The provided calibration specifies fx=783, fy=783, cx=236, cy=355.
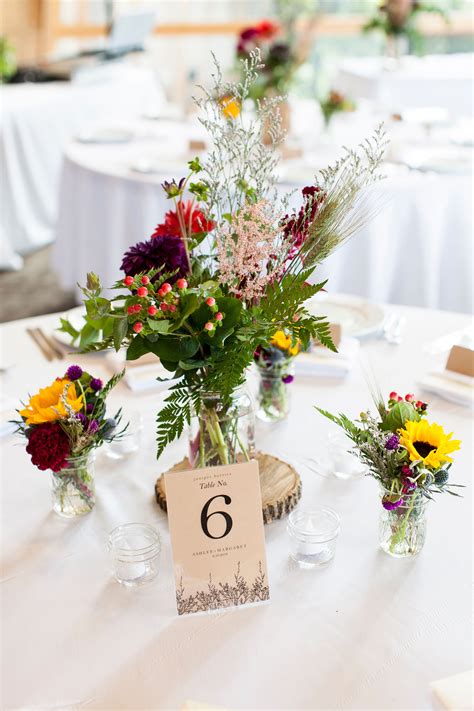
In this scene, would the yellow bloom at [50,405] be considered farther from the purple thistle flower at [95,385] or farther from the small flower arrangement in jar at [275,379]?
the small flower arrangement in jar at [275,379]

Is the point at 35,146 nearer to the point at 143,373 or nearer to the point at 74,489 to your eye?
the point at 143,373

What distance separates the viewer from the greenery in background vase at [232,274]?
86 cm

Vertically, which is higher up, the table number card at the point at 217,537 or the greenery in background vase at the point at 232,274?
the greenery in background vase at the point at 232,274

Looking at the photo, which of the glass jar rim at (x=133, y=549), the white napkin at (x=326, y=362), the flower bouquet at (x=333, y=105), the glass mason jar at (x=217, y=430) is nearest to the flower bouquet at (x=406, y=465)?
the glass mason jar at (x=217, y=430)

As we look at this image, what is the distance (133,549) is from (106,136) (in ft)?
8.73

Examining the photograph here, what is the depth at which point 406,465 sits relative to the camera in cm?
93

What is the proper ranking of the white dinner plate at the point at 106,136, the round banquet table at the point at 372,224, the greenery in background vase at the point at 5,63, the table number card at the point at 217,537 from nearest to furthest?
the table number card at the point at 217,537
the round banquet table at the point at 372,224
the white dinner plate at the point at 106,136
the greenery in background vase at the point at 5,63

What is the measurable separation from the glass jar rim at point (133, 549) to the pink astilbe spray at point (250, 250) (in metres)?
0.33

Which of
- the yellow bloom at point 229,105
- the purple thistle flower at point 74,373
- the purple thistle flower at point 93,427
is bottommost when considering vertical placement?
the purple thistle flower at point 93,427

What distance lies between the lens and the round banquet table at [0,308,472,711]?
818 millimetres

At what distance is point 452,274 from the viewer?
2.65 m

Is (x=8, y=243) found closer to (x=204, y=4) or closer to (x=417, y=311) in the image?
(x=417, y=311)

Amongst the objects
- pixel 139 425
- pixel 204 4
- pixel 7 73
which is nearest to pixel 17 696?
pixel 139 425

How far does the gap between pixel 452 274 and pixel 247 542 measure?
1.93 metres
